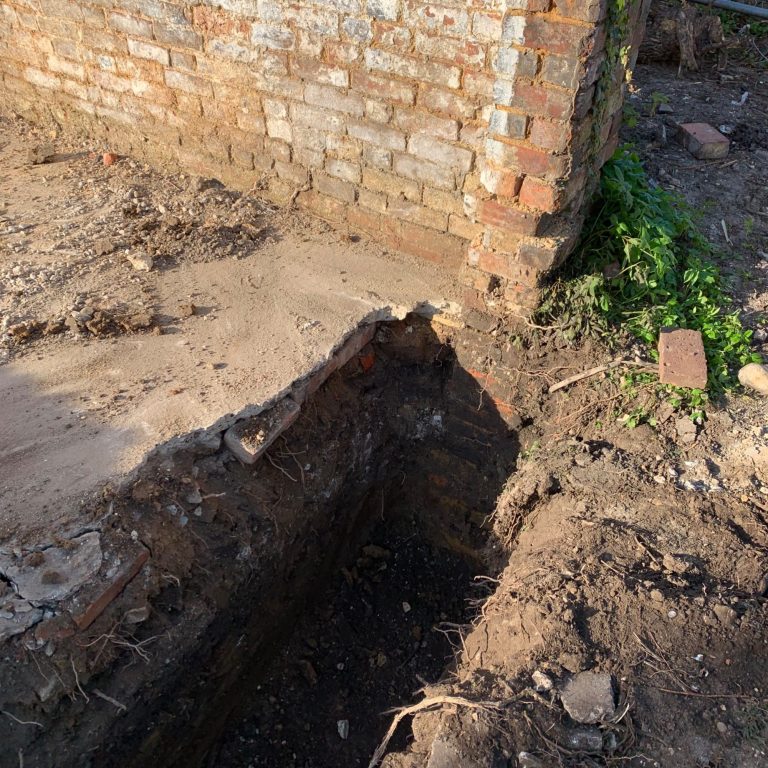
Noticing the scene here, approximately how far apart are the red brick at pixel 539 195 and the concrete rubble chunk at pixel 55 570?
2633 millimetres

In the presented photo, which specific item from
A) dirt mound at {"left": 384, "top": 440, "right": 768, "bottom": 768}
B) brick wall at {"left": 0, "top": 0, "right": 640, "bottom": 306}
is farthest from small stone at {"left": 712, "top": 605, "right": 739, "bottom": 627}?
brick wall at {"left": 0, "top": 0, "right": 640, "bottom": 306}

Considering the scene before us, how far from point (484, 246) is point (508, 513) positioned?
5.00 feet

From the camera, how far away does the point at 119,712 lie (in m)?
2.83

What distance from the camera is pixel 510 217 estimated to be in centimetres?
334

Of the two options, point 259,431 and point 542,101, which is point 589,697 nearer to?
point 259,431

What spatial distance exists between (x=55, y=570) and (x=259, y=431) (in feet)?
3.59

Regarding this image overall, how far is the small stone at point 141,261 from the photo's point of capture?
13.4 ft

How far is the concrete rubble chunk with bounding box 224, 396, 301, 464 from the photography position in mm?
3211

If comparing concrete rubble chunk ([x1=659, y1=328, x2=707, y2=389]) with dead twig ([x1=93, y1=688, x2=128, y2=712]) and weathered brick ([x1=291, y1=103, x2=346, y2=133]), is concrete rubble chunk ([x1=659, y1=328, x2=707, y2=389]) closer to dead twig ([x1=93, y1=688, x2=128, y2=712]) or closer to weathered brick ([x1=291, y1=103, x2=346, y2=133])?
weathered brick ([x1=291, y1=103, x2=346, y2=133])

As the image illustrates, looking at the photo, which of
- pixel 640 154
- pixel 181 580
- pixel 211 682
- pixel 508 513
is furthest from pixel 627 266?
pixel 211 682

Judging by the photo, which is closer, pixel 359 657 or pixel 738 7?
pixel 359 657

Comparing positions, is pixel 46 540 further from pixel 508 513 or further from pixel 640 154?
pixel 640 154

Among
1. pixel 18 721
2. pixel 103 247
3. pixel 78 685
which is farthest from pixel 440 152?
pixel 18 721

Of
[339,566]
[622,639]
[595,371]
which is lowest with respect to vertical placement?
[339,566]
